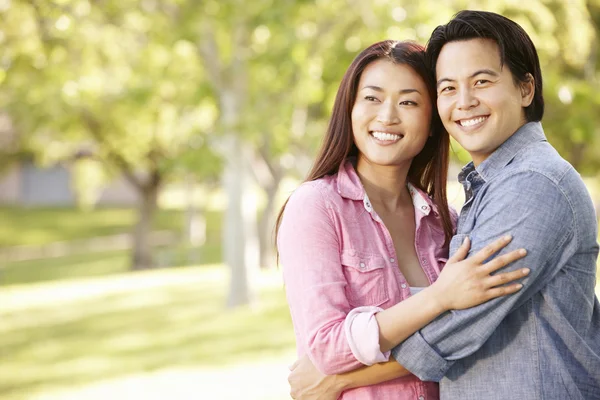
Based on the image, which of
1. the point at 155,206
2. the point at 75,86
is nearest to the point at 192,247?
the point at 155,206

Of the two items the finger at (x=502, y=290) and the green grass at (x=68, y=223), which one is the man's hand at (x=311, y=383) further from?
the green grass at (x=68, y=223)

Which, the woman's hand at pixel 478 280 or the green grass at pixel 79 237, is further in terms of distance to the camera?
the green grass at pixel 79 237

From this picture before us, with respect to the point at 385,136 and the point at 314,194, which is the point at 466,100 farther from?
the point at 314,194

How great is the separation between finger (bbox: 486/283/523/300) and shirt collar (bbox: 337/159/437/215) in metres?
0.62

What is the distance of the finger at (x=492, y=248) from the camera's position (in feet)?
7.08

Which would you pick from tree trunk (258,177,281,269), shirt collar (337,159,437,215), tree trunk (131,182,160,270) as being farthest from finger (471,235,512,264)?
tree trunk (131,182,160,270)

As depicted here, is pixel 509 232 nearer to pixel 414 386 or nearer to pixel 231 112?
pixel 414 386

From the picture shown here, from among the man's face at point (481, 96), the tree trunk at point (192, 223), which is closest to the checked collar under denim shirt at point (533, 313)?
the man's face at point (481, 96)

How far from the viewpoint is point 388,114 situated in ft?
8.70

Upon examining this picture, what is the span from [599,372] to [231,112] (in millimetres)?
10989

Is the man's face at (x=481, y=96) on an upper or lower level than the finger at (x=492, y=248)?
upper

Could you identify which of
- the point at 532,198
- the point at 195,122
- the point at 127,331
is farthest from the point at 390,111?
the point at 195,122

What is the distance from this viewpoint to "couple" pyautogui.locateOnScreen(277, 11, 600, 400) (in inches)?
86.6

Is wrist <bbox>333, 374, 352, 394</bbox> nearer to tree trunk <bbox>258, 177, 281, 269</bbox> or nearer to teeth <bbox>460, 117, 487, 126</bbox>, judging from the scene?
teeth <bbox>460, 117, 487, 126</bbox>
